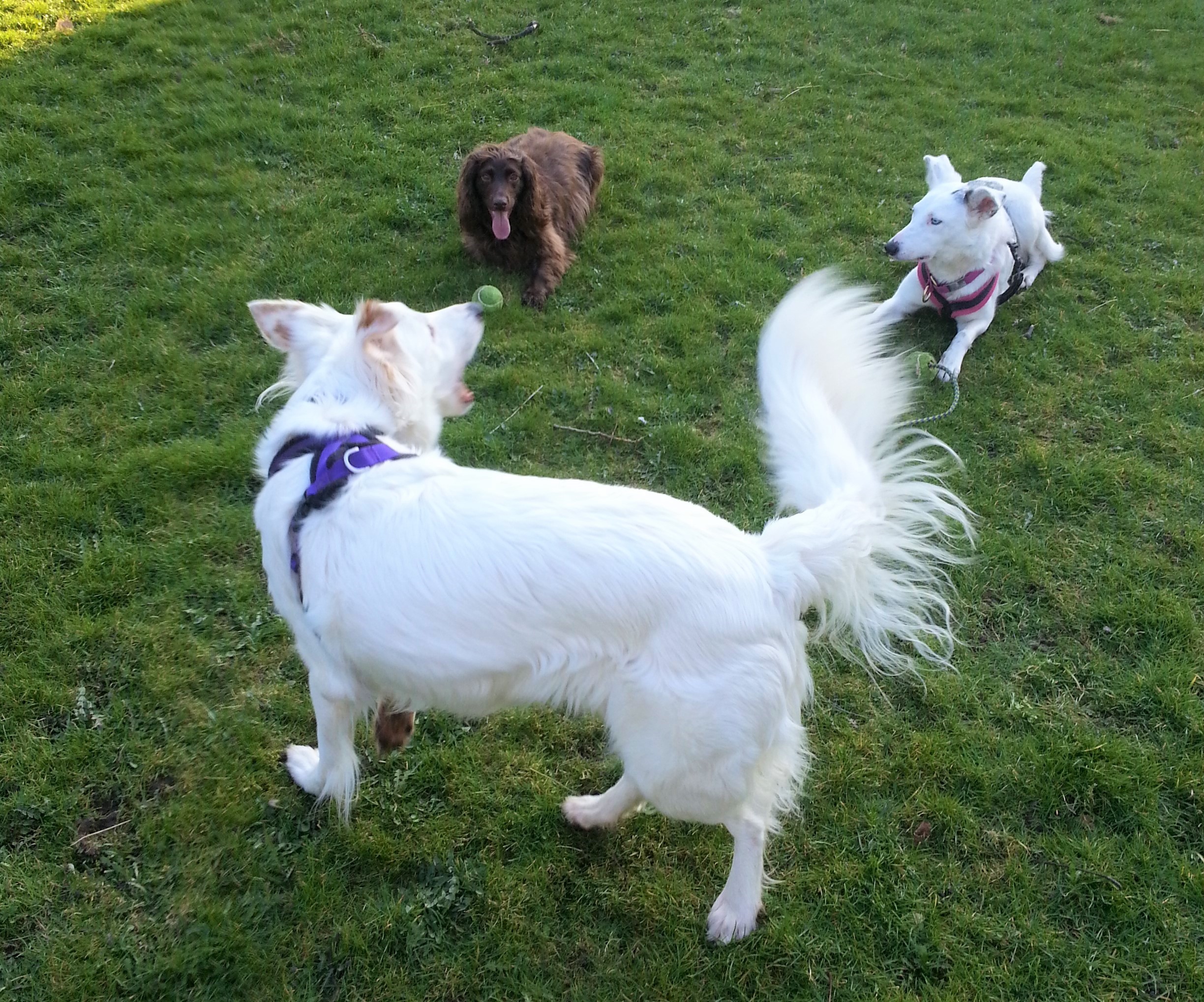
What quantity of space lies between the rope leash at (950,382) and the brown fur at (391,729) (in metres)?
3.23

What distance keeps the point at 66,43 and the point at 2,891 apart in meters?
7.68

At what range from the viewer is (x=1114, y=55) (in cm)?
895

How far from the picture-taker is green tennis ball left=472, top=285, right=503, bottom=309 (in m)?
4.95

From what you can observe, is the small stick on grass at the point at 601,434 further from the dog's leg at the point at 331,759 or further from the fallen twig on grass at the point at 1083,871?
the fallen twig on grass at the point at 1083,871

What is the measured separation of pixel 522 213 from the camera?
17.6 ft

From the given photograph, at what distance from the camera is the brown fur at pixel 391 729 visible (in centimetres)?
273

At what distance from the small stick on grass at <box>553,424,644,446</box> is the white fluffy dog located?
1739mm

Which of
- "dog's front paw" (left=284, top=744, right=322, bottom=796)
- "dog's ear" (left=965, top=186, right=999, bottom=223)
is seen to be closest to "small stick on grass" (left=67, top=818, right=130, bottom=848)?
"dog's front paw" (left=284, top=744, right=322, bottom=796)

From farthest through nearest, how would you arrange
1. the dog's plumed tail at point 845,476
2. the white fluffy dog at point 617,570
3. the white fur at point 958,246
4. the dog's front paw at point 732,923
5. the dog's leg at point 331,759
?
the white fur at point 958,246, the dog's front paw at point 732,923, the dog's leg at point 331,759, the dog's plumed tail at point 845,476, the white fluffy dog at point 617,570

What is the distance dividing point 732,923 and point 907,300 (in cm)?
438

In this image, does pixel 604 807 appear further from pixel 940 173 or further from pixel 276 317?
pixel 940 173

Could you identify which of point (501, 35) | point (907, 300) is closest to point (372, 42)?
point (501, 35)

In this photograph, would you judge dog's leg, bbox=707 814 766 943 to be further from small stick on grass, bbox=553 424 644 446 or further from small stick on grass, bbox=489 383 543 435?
small stick on grass, bbox=489 383 543 435

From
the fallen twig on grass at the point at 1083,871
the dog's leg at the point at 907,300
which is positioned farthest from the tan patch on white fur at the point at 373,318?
the dog's leg at the point at 907,300
